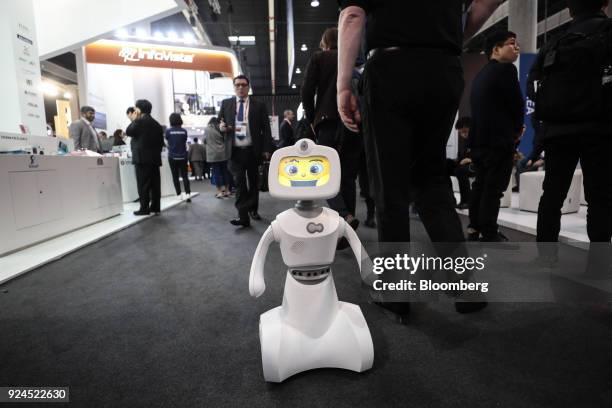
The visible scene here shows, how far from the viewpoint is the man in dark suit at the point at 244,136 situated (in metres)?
3.38

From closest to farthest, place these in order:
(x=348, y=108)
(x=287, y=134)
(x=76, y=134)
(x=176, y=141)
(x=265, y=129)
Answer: (x=348, y=108) < (x=265, y=129) < (x=76, y=134) < (x=176, y=141) < (x=287, y=134)

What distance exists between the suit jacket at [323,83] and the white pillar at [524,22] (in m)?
3.44

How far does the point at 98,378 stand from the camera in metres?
1.10

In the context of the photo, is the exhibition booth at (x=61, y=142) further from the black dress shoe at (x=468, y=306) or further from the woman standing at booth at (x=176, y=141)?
the black dress shoe at (x=468, y=306)

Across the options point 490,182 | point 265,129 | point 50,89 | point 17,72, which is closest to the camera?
point 490,182

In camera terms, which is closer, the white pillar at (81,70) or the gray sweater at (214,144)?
the gray sweater at (214,144)

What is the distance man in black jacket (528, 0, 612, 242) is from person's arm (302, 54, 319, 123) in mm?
1358

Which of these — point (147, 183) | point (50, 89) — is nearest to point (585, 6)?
point (147, 183)

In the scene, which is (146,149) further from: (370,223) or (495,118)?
(495,118)

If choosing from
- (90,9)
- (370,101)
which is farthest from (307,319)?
(90,9)

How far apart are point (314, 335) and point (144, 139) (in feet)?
13.0

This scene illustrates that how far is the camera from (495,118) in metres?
2.33

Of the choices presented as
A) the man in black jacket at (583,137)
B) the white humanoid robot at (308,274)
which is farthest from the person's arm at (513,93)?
the white humanoid robot at (308,274)

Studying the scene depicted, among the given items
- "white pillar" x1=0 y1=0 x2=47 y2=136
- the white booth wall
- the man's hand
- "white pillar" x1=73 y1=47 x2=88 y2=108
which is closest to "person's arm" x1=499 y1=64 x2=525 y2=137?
the man's hand
